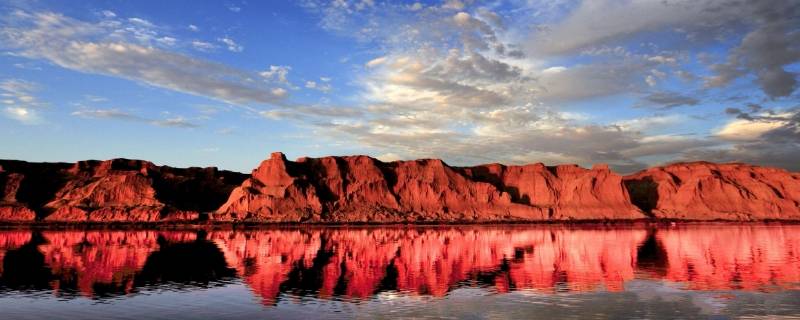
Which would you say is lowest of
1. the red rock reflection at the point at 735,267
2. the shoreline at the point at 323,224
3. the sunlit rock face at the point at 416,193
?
the red rock reflection at the point at 735,267

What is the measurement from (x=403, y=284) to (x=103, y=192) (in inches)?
4675

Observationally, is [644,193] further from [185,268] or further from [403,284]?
[185,268]

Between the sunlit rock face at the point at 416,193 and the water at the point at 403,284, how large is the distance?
74446 millimetres

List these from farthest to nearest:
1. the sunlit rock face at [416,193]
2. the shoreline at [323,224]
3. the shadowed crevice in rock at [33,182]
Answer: the sunlit rock face at [416,193] → the shadowed crevice in rock at [33,182] → the shoreline at [323,224]

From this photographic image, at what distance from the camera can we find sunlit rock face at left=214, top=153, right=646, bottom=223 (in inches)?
5069

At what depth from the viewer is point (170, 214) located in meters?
126

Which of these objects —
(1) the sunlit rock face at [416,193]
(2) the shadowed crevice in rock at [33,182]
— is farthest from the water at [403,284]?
(2) the shadowed crevice in rock at [33,182]

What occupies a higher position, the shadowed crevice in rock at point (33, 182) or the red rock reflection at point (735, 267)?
the shadowed crevice in rock at point (33, 182)

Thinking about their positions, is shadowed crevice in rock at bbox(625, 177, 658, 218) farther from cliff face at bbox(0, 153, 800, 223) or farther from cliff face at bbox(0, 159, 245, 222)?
cliff face at bbox(0, 159, 245, 222)

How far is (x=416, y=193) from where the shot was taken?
142m

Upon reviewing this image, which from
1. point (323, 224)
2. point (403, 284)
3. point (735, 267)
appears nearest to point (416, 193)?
point (323, 224)

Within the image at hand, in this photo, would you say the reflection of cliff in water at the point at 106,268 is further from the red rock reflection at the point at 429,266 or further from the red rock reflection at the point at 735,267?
the red rock reflection at the point at 735,267

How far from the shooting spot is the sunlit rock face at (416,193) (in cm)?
12875

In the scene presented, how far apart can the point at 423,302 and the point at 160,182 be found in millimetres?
131236
